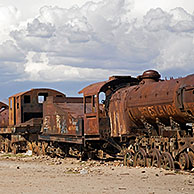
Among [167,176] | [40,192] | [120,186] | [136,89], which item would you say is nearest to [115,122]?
[136,89]

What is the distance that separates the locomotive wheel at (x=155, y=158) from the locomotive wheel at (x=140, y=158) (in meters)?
0.32

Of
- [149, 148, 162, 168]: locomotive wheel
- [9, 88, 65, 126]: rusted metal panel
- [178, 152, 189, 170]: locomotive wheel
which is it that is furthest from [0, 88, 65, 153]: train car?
[178, 152, 189, 170]: locomotive wheel

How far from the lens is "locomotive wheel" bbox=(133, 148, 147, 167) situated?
16192 mm

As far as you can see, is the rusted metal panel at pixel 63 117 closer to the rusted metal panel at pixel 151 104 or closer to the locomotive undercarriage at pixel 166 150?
the rusted metal panel at pixel 151 104

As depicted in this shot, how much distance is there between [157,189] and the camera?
34.7 feet

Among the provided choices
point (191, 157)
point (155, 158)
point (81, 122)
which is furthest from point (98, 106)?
point (191, 157)

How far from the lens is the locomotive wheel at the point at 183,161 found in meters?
14.1

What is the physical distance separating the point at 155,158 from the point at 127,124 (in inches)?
95.4

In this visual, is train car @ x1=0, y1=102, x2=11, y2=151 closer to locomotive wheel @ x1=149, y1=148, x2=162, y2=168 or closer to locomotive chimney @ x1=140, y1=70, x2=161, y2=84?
locomotive chimney @ x1=140, y1=70, x2=161, y2=84

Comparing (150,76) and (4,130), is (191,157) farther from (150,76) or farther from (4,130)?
(4,130)

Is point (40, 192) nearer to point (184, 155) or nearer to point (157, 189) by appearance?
point (157, 189)

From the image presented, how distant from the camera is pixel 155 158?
51.5ft

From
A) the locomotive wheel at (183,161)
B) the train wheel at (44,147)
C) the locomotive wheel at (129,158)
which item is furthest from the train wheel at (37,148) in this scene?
the locomotive wheel at (183,161)

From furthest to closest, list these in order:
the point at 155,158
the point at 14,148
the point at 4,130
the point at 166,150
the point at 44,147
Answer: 1. the point at 4,130
2. the point at 14,148
3. the point at 44,147
4. the point at 155,158
5. the point at 166,150
